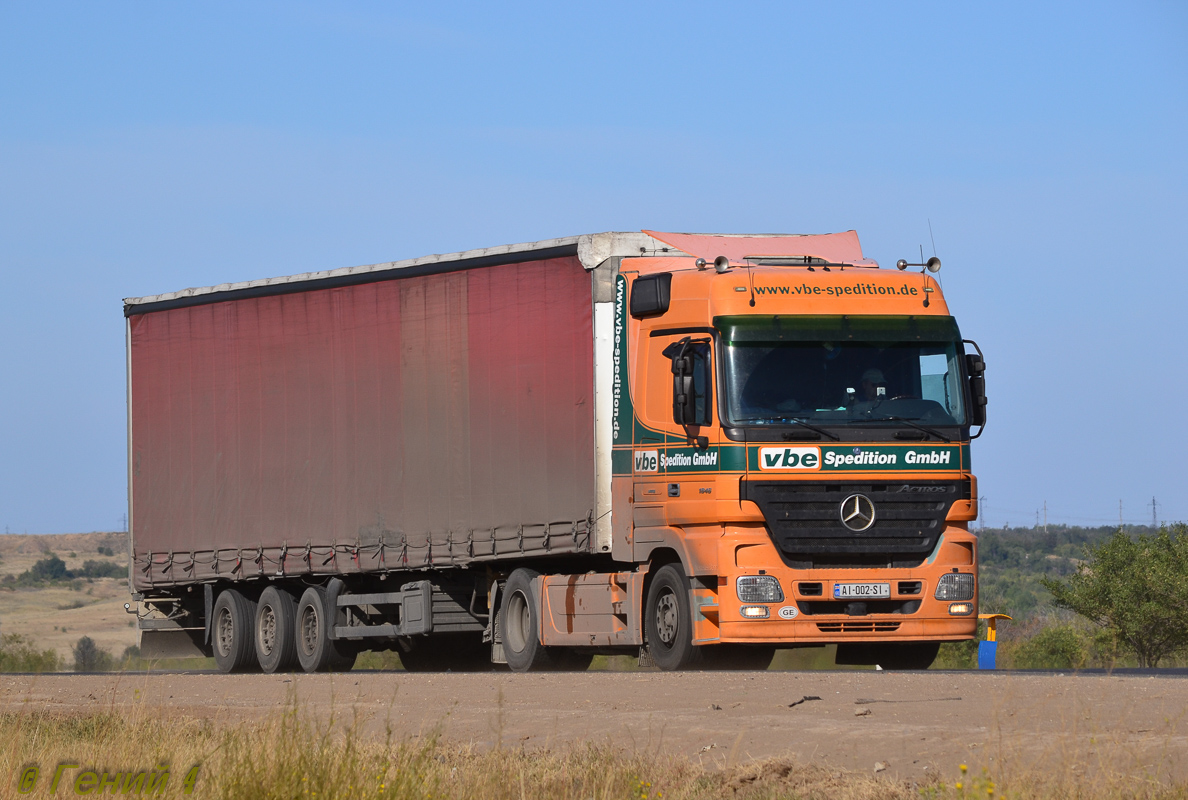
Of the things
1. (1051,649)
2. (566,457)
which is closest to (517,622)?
(566,457)

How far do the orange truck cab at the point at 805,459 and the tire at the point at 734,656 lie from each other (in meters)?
0.03

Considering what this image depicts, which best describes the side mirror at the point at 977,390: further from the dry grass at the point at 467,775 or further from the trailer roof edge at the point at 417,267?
the dry grass at the point at 467,775

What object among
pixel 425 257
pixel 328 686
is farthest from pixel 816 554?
pixel 425 257

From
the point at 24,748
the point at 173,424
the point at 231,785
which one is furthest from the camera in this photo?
the point at 173,424

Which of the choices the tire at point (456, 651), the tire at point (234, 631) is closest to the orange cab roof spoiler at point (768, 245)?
the tire at point (456, 651)

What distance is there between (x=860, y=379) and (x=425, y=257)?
20.1ft

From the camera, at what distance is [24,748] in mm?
11625

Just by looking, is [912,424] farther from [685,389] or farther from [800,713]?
[800,713]

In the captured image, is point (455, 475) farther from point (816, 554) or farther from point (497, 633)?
point (816, 554)

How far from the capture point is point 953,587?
16641 millimetres

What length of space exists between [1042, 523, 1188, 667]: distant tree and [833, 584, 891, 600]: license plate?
27044mm

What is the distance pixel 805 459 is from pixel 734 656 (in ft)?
7.21

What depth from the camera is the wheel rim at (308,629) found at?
2266 centimetres

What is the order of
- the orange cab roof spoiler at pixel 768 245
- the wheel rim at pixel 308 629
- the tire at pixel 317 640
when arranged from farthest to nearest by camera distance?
the wheel rim at pixel 308 629 < the tire at pixel 317 640 < the orange cab roof spoiler at pixel 768 245
